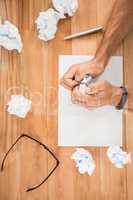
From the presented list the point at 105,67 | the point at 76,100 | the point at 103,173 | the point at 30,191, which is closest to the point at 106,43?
the point at 105,67

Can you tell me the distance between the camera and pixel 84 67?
1083 mm

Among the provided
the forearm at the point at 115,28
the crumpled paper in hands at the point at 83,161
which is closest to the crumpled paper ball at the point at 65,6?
the forearm at the point at 115,28

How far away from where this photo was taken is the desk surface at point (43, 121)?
110 cm

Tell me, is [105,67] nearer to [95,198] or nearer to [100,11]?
[100,11]

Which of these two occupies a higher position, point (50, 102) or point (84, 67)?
point (84, 67)

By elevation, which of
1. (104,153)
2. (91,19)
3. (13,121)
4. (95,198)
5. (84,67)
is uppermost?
(91,19)

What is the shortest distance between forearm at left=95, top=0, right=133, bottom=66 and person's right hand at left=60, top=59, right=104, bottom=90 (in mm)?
25

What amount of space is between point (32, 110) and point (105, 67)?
0.94ft

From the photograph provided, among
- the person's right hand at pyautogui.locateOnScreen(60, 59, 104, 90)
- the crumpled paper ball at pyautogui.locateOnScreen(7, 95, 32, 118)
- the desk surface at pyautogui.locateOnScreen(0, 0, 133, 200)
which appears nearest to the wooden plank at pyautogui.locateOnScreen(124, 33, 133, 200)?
the desk surface at pyautogui.locateOnScreen(0, 0, 133, 200)

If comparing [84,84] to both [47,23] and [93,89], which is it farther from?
[47,23]

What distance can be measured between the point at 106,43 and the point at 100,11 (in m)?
0.15

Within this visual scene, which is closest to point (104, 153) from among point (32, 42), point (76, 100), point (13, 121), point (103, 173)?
point (103, 173)

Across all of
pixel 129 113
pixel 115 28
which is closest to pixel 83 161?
pixel 129 113

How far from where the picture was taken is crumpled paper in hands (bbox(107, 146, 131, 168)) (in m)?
1.13
